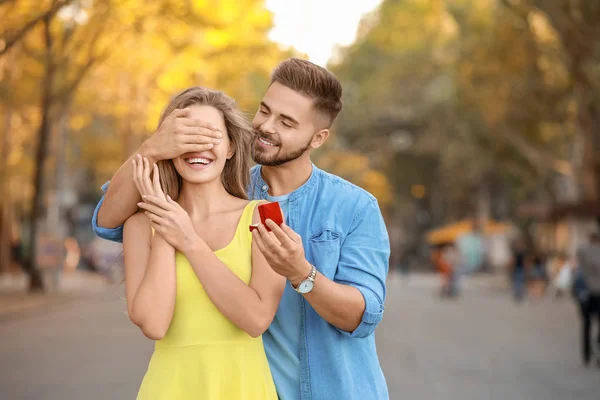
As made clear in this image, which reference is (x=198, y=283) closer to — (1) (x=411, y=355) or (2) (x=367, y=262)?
(2) (x=367, y=262)

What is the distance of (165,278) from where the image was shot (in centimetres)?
298

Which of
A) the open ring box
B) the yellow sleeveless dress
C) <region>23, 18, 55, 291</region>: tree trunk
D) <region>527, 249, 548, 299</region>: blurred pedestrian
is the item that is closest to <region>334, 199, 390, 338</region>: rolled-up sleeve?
the yellow sleeveless dress

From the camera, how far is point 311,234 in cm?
342

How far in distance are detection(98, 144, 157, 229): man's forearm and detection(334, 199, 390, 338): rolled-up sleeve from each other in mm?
651

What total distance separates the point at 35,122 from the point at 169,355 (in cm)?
3631

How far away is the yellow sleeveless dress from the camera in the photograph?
3.05 metres

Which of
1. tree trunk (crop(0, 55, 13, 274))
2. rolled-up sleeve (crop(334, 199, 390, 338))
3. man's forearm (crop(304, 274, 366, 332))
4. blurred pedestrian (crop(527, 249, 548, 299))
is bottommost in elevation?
man's forearm (crop(304, 274, 366, 332))

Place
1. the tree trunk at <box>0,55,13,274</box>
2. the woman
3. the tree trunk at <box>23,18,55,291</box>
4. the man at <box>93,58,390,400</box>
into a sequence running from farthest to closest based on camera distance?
the tree trunk at <box>0,55,13,274</box>
the tree trunk at <box>23,18,55,291</box>
the man at <box>93,58,390,400</box>
the woman

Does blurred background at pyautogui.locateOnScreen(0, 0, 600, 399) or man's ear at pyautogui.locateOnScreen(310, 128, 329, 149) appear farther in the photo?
blurred background at pyautogui.locateOnScreen(0, 0, 600, 399)

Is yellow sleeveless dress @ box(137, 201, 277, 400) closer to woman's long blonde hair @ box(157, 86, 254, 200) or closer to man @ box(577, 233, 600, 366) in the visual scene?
woman's long blonde hair @ box(157, 86, 254, 200)

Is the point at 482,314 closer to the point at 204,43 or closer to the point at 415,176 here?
the point at 204,43

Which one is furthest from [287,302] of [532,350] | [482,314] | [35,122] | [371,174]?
[371,174]

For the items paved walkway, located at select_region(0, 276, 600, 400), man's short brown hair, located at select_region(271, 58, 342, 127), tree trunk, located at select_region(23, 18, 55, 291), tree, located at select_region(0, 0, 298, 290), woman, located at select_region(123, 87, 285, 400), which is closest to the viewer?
woman, located at select_region(123, 87, 285, 400)

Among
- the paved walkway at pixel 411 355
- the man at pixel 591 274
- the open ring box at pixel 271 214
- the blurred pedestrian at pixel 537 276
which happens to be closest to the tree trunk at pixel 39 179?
the paved walkway at pixel 411 355
